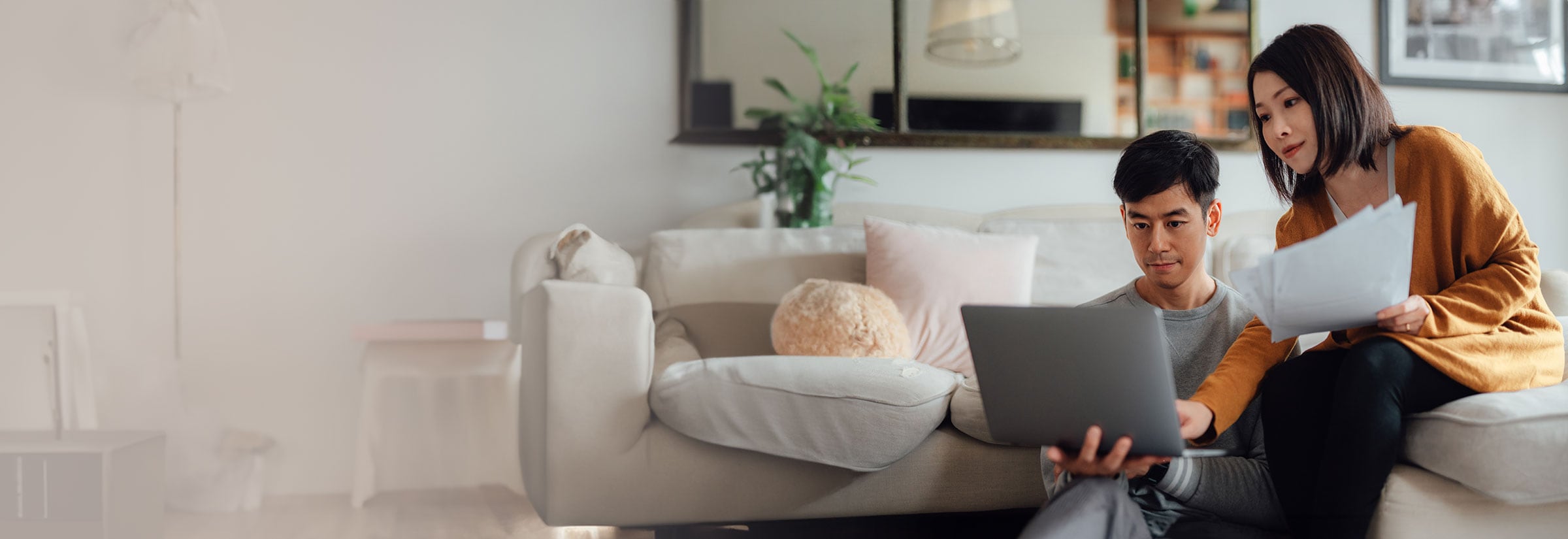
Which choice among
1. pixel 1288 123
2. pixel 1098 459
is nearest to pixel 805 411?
pixel 1098 459

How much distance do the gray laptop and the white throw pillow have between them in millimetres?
924

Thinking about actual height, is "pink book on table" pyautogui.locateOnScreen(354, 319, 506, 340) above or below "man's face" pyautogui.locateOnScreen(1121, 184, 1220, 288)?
below

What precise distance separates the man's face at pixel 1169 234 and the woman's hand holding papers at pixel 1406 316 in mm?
251

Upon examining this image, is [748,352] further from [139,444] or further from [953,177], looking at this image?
[139,444]

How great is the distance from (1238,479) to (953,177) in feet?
4.63

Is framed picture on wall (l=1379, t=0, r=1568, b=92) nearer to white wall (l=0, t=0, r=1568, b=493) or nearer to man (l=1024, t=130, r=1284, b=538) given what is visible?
white wall (l=0, t=0, r=1568, b=493)

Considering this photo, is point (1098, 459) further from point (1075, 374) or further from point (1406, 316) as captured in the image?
point (1406, 316)

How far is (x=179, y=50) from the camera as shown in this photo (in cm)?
205

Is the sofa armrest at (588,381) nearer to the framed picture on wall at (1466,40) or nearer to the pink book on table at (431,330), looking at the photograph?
the pink book on table at (431,330)

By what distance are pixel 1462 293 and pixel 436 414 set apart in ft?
6.34

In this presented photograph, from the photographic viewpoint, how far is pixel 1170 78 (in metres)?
2.53

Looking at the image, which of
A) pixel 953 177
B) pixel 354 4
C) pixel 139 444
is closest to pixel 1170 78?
pixel 953 177

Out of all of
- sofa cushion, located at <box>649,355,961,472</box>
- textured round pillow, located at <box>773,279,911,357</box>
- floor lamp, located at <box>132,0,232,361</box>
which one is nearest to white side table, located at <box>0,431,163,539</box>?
floor lamp, located at <box>132,0,232,361</box>

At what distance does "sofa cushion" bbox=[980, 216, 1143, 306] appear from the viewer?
2.11 m
